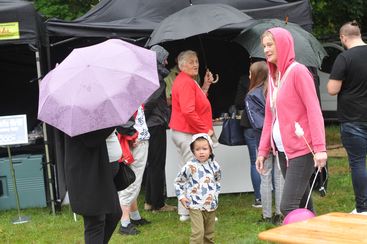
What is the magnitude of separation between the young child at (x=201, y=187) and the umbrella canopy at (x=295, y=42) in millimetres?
1475

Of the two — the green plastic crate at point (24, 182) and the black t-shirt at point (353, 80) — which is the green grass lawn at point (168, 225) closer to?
the green plastic crate at point (24, 182)

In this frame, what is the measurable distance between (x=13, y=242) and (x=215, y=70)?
13.9ft

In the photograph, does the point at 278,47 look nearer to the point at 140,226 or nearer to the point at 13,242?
the point at 140,226

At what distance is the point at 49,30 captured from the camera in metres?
6.98

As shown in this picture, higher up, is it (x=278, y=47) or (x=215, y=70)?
(x=278, y=47)

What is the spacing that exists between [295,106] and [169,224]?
276cm

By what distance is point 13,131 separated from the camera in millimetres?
7004

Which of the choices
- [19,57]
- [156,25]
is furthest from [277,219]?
[19,57]

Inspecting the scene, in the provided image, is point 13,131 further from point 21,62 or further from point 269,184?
point 269,184

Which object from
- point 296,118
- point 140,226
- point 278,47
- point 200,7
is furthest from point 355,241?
point 200,7

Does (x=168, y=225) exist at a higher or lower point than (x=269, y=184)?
lower

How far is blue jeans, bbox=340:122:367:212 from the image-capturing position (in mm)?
5805

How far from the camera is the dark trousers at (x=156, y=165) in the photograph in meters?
6.84

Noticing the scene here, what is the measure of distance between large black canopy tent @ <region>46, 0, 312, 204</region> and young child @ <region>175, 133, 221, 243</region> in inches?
87.1
